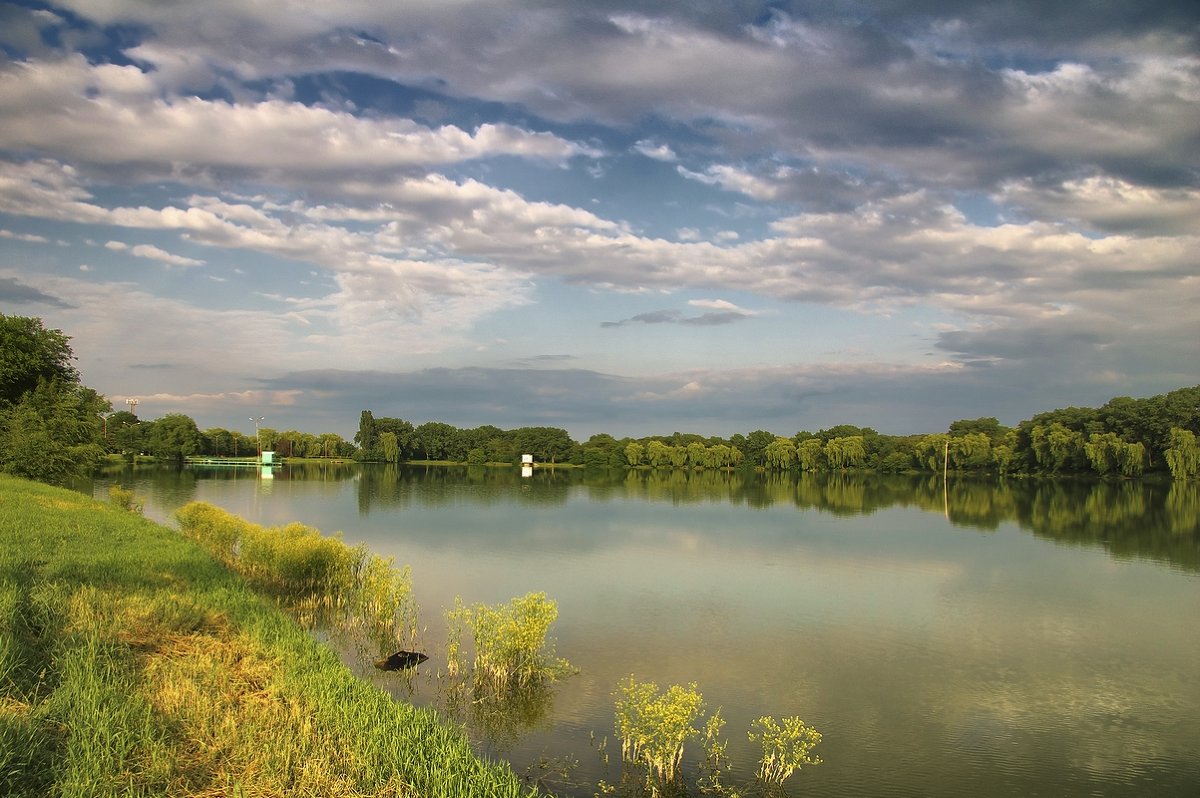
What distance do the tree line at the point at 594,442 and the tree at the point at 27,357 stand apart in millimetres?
76

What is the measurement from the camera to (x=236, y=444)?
5320 inches

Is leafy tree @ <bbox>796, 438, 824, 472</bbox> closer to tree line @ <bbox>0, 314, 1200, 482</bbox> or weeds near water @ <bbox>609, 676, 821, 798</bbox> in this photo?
tree line @ <bbox>0, 314, 1200, 482</bbox>

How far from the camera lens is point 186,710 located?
7648mm

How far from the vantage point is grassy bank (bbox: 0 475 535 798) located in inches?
245

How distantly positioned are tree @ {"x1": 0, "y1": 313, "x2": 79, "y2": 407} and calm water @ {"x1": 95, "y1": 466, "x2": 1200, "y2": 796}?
12.0 meters

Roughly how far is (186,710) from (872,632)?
14268 mm

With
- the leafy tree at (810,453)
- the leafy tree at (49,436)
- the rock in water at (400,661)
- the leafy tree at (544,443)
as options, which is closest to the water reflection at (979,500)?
the leafy tree at (49,436)

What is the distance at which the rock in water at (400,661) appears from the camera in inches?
536

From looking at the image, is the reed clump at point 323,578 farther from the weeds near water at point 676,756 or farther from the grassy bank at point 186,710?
the weeds near water at point 676,756

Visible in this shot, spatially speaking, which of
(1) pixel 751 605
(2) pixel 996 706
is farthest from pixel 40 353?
(2) pixel 996 706

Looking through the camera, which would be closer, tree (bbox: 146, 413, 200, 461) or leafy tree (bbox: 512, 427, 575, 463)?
tree (bbox: 146, 413, 200, 461)

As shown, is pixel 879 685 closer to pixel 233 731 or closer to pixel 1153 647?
pixel 1153 647

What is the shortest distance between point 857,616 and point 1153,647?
20.3ft

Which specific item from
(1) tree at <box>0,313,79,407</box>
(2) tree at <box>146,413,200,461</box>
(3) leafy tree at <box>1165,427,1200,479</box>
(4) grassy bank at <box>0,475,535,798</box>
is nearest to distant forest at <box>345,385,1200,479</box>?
(3) leafy tree at <box>1165,427,1200,479</box>
